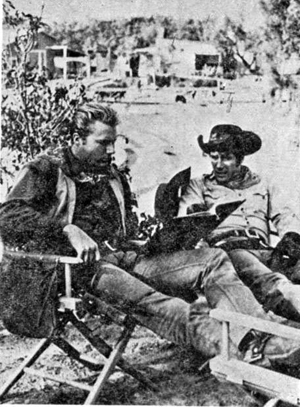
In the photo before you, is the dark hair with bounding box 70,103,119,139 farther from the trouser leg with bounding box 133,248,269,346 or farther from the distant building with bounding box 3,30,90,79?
the trouser leg with bounding box 133,248,269,346

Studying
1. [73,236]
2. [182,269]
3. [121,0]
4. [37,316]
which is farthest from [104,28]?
[37,316]

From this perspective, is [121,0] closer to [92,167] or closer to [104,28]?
[104,28]

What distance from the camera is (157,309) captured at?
371 cm

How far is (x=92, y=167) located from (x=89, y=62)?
2.04 ft

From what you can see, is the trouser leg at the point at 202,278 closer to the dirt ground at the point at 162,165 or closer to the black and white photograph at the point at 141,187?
the black and white photograph at the point at 141,187

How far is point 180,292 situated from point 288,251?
2.25 feet

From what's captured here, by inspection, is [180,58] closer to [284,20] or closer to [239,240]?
[284,20]

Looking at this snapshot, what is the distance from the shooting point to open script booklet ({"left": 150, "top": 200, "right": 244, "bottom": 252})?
3.78 meters

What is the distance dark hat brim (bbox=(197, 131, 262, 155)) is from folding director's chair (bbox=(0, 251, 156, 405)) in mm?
→ 1004

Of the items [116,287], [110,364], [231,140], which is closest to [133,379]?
[110,364]

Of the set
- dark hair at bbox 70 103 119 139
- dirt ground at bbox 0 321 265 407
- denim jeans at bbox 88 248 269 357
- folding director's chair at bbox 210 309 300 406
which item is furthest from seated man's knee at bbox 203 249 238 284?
dark hair at bbox 70 103 119 139

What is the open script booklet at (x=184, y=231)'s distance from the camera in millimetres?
3779

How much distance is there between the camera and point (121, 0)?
376cm

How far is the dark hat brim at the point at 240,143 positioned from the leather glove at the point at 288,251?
21.7 inches
